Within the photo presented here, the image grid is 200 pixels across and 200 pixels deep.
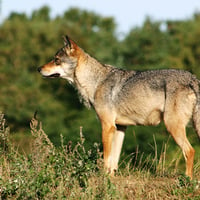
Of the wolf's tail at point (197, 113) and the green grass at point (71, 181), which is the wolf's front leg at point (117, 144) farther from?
the wolf's tail at point (197, 113)

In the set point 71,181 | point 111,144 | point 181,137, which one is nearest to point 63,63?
point 111,144

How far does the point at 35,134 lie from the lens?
307 inches

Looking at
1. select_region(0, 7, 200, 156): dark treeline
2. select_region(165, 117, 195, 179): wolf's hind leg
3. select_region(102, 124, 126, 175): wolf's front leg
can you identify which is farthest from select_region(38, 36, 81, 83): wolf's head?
select_region(0, 7, 200, 156): dark treeline

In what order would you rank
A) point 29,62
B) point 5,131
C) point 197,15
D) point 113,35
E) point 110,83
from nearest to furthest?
point 5,131 → point 110,83 → point 29,62 → point 197,15 → point 113,35

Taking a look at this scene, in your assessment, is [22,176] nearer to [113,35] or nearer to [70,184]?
[70,184]

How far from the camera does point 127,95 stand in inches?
369

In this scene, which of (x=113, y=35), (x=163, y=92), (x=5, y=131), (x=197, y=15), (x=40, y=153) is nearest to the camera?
(x=40, y=153)

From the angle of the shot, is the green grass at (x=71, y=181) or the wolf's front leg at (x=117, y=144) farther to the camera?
the wolf's front leg at (x=117, y=144)

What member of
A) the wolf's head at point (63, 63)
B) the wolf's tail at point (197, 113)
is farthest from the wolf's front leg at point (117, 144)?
the wolf's tail at point (197, 113)

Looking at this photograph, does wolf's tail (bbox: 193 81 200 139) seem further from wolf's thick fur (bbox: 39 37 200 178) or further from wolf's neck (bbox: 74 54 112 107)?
wolf's neck (bbox: 74 54 112 107)

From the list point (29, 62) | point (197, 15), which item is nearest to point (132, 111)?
point (29, 62)

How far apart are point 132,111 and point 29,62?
32450 mm

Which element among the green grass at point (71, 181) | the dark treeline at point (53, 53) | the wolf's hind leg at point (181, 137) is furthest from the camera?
the dark treeline at point (53, 53)

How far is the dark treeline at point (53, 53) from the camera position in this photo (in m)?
35.0
